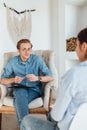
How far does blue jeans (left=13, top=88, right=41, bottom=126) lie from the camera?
2.41 meters

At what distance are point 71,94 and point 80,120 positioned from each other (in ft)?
0.49

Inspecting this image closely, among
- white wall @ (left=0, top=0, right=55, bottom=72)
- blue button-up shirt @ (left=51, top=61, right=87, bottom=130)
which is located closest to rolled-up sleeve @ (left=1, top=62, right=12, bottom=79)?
white wall @ (left=0, top=0, right=55, bottom=72)

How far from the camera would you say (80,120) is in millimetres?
1295

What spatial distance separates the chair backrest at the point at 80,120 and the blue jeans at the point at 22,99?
115cm

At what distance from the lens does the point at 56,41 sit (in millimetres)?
4164

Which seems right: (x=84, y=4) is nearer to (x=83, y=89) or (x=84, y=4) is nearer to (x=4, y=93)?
(x=4, y=93)

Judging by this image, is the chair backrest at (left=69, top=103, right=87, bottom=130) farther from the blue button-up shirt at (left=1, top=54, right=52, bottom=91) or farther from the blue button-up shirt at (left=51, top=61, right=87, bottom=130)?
the blue button-up shirt at (left=1, top=54, right=52, bottom=91)

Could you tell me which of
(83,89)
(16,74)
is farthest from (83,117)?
(16,74)

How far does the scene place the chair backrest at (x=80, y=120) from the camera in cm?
127

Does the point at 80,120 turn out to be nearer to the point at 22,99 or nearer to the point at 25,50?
the point at 22,99

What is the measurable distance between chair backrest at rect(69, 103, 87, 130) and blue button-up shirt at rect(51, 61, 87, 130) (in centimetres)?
4

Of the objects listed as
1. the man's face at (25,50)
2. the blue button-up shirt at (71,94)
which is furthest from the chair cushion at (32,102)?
the blue button-up shirt at (71,94)

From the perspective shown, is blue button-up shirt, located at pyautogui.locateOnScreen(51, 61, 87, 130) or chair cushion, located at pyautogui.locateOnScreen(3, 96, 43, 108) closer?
blue button-up shirt, located at pyautogui.locateOnScreen(51, 61, 87, 130)

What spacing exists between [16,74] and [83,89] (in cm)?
158
